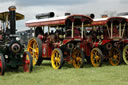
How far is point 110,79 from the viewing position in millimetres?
6508

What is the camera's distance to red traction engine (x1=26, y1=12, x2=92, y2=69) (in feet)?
29.8

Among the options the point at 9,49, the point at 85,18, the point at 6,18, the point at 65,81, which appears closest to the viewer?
the point at 65,81

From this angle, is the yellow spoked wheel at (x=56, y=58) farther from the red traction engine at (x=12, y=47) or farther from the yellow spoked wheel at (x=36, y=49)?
the red traction engine at (x=12, y=47)

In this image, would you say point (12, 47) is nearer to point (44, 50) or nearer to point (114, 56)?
point (44, 50)

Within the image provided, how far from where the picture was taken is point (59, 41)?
31.6ft

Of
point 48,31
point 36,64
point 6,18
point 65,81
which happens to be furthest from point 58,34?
point 65,81

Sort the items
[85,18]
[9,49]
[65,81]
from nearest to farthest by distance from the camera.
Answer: [65,81], [9,49], [85,18]

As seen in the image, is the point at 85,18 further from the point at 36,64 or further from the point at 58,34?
the point at 36,64

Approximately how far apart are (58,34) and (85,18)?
114 cm

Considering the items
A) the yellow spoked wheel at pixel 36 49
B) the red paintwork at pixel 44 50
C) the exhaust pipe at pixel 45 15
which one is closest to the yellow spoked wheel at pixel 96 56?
the red paintwork at pixel 44 50

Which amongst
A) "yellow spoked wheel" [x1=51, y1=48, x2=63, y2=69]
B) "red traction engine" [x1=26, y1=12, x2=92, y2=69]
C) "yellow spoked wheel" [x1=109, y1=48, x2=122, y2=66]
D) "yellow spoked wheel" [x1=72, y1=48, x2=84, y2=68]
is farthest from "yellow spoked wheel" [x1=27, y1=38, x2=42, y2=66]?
"yellow spoked wheel" [x1=109, y1=48, x2=122, y2=66]

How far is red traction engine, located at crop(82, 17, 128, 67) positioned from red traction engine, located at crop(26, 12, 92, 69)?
0.66 m

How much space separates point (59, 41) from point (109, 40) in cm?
182

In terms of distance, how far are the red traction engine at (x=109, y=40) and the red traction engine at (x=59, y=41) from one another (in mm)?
657
